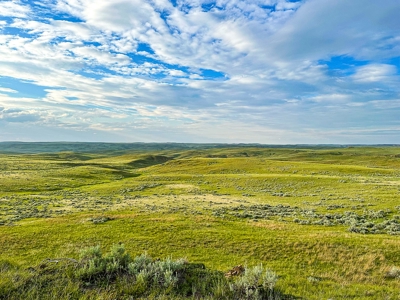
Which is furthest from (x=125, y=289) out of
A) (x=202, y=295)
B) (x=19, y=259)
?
(x=19, y=259)

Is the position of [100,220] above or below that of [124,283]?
below

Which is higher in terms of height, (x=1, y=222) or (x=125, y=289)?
(x=125, y=289)

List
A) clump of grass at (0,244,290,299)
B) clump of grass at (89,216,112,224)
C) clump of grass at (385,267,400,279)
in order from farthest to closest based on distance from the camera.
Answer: clump of grass at (89,216,112,224) → clump of grass at (385,267,400,279) → clump of grass at (0,244,290,299)

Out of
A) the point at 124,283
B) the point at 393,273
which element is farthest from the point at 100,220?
the point at 393,273

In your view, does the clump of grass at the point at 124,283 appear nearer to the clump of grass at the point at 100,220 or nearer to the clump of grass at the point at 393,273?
the clump of grass at the point at 393,273

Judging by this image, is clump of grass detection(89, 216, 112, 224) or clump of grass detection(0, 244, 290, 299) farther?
clump of grass detection(89, 216, 112, 224)

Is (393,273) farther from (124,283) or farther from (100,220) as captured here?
(100,220)

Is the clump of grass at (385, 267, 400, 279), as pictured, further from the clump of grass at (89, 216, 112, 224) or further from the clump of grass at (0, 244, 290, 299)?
the clump of grass at (89, 216, 112, 224)

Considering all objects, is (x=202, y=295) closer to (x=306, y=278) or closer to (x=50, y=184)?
(x=306, y=278)

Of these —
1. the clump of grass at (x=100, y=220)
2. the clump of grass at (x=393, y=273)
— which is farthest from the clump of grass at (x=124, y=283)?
the clump of grass at (x=100, y=220)

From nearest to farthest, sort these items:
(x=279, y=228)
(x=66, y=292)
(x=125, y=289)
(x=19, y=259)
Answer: (x=66, y=292) → (x=125, y=289) → (x=19, y=259) → (x=279, y=228)

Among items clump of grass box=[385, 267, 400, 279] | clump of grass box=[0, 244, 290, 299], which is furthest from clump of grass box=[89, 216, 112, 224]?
clump of grass box=[385, 267, 400, 279]

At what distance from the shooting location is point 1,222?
23.8 metres

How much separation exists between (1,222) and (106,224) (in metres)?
10.9
